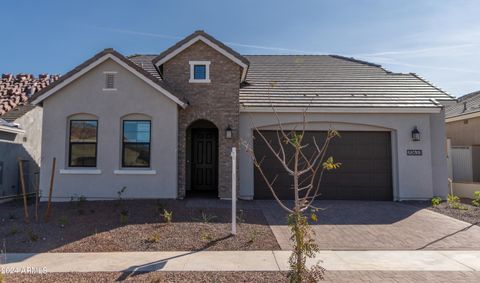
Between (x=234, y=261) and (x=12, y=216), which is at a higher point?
(x=12, y=216)

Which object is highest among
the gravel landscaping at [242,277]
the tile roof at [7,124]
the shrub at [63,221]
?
the tile roof at [7,124]

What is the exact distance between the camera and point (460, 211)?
37.8 ft

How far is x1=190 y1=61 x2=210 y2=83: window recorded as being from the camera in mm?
13180

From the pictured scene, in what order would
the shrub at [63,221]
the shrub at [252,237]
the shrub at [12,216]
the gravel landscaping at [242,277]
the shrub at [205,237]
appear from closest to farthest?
the gravel landscaping at [242,277] < the shrub at [252,237] < the shrub at [205,237] < the shrub at [63,221] < the shrub at [12,216]

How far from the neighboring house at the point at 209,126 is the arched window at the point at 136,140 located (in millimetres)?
35

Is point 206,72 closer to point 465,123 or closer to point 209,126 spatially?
point 209,126

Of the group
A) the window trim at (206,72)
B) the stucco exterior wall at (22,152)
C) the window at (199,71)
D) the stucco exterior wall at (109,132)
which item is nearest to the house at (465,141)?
the window trim at (206,72)

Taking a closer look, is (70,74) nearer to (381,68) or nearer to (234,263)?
(234,263)

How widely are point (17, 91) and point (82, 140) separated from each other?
23.6 feet

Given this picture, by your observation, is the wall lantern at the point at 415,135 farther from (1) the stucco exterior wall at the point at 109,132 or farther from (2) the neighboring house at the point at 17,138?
(2) the neighboring house at the point at 17,138

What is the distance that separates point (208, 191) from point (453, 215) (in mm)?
8912

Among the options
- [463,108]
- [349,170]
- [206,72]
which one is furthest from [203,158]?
[463,108]

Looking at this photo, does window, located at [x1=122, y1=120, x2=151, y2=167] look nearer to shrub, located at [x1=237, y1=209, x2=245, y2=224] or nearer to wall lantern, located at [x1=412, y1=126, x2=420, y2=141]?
shrub, located at [x1=237, y1=209, x2=245, y2=224]

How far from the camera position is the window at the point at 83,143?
12.4 m
